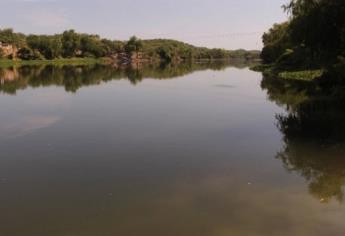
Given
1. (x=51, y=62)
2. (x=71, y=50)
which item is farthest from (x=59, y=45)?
(x=51, y=62)

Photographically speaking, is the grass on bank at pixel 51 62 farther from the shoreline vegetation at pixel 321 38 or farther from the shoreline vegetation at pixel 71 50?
the shoreline vegetation at pixel 321 38

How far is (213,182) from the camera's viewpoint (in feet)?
40.1

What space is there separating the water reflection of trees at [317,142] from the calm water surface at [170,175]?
49 millimetres

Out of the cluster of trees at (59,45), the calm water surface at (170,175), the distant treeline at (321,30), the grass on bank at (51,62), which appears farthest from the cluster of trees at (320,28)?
the cluster of trees at (59,45)

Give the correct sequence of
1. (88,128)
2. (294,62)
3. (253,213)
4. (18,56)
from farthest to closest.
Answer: (18,56) < (294,62) < (88,128) < (253,213)

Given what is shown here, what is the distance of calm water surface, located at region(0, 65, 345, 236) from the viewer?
9.35 metres

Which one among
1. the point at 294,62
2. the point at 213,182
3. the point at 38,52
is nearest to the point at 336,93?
the point at 213,182

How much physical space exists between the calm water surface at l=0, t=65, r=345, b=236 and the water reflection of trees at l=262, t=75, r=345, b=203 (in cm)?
5

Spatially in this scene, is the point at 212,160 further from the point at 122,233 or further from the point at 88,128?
the point at 88,128

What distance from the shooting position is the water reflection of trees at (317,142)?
1244cm

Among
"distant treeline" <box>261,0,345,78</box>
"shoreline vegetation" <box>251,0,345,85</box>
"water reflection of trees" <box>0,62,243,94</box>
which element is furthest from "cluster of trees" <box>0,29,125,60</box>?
"distant treeline" <box>261,0,345,78</box>

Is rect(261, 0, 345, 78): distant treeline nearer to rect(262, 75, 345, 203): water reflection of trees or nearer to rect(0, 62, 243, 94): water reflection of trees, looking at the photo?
rect(262, 75, 345, 203): water reflection of trees

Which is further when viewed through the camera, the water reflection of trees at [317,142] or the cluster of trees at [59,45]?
the cluster of trees at [59,45]

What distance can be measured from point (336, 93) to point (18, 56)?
11804cm
